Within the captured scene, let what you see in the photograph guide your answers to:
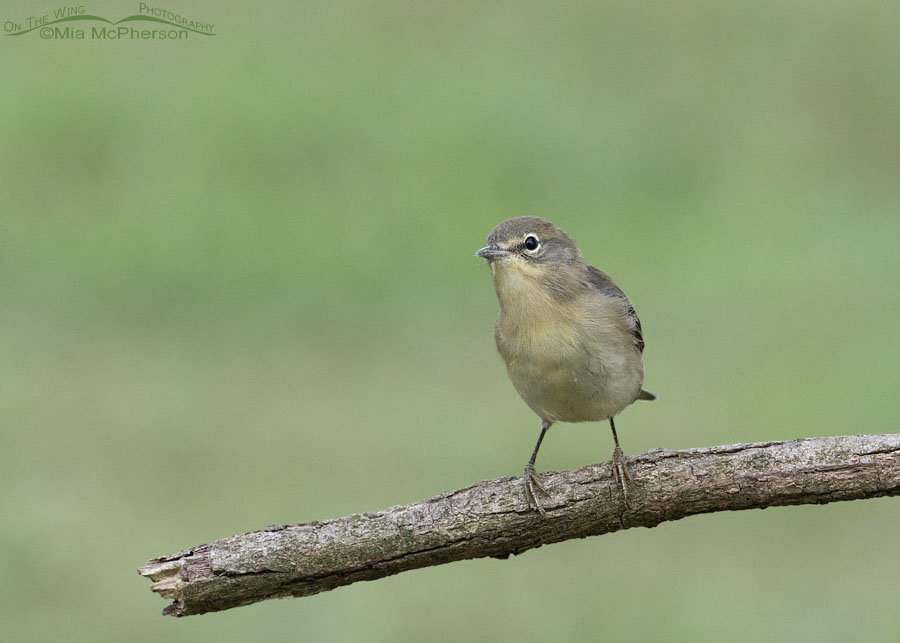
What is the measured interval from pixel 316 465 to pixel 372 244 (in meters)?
2.97

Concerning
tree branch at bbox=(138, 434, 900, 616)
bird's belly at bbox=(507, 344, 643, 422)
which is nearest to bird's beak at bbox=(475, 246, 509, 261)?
bird's belly at bbox=(507, 344, 643, 422)

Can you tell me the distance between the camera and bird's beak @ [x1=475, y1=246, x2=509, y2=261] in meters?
6.20

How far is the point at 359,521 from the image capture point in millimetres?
5242

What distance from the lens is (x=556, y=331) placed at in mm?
6152

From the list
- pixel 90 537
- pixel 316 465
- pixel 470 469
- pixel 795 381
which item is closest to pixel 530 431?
pixel 470 469

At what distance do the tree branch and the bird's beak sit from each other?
1.25 m

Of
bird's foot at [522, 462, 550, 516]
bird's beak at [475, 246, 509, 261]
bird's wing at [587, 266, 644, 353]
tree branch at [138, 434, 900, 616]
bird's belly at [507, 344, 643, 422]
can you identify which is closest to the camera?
tree branch at [138, 434, 900, 616]

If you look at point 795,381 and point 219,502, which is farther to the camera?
point 795,381

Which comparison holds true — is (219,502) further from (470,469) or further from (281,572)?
(281,572)

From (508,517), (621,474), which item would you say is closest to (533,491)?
(508,517)

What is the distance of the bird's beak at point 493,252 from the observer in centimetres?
620

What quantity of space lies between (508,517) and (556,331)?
116 cm

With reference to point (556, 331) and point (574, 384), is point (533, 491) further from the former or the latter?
point (556, 331)

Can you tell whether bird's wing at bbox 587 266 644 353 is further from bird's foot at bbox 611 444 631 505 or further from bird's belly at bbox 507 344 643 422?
bird's foot at bbox 611 444 631 505
